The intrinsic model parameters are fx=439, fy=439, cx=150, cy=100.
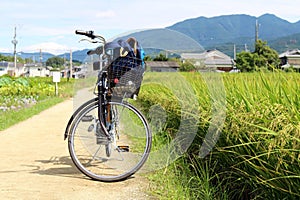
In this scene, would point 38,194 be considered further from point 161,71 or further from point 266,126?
point 161,71

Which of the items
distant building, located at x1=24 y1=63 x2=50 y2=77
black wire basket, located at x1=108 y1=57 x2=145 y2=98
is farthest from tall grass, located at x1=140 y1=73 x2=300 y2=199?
distant building, located at x1=24 y1=63 x2=50 y2=77

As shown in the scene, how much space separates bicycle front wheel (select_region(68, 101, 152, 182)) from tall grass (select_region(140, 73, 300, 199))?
0.54 meters

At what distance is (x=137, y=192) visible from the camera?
383 centimetres

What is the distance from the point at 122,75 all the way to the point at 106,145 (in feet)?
2.54

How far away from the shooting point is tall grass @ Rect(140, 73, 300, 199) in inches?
100

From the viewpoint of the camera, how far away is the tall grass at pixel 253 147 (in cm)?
254

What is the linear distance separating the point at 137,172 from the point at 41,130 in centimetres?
407

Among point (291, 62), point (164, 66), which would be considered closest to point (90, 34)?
point (164, 66)

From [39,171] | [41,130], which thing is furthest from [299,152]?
[41,130]

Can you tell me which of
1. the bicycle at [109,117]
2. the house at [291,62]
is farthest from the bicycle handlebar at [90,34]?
the house at [291,62]

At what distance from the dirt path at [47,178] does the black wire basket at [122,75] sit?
2.85 feet

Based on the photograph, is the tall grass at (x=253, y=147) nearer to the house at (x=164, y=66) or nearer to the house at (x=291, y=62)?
the house at (x=164, y=66)

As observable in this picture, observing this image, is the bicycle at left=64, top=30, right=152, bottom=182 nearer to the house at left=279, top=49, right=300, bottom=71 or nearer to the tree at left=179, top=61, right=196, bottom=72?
the tree at left=179, top=61, right=196, bottom=72

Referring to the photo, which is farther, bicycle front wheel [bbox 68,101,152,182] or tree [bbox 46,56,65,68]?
tree [bbox 46,56,65,68]
